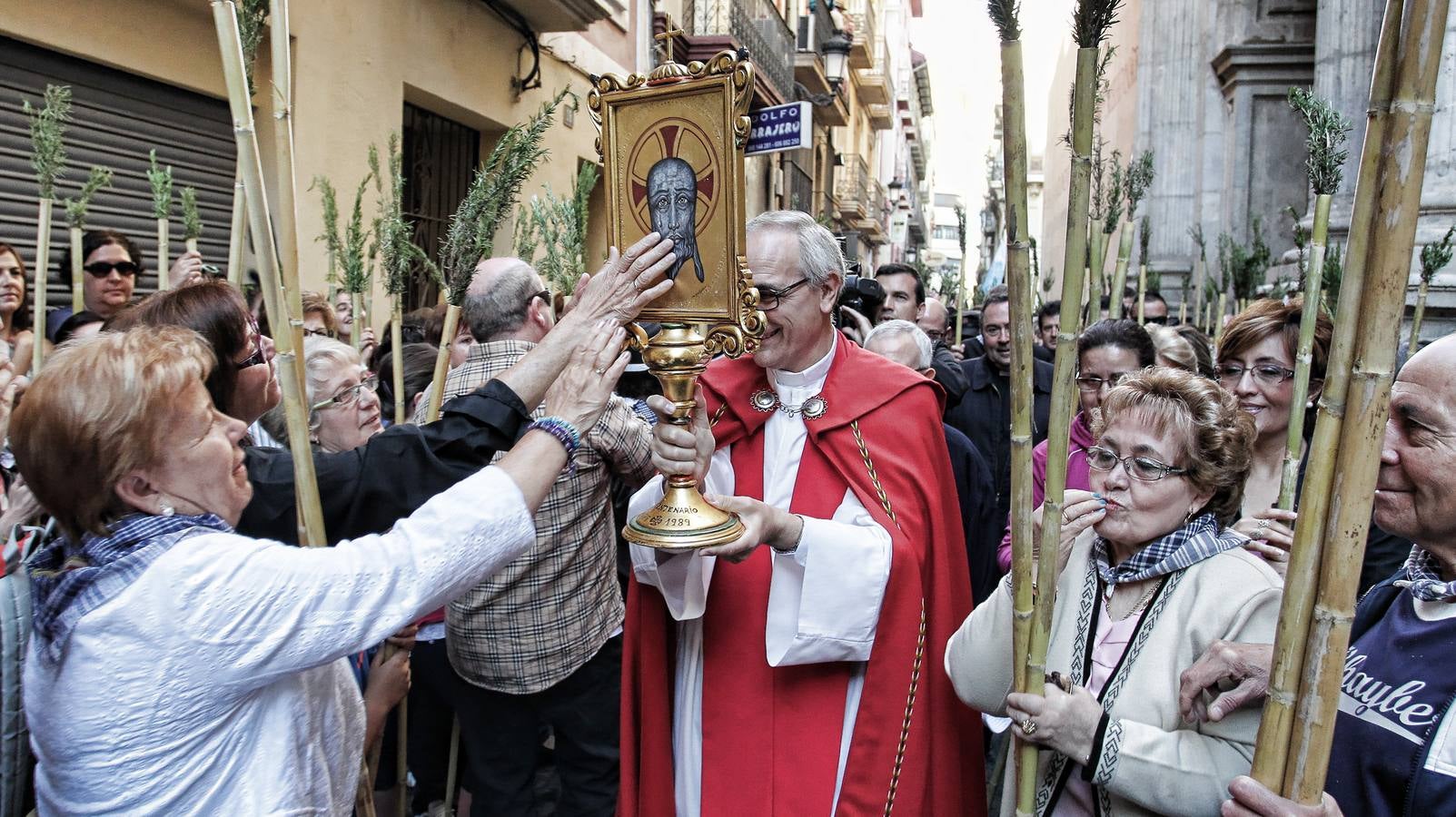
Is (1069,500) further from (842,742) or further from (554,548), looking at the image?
(554,548)

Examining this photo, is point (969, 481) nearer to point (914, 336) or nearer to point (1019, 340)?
point (914, 336)

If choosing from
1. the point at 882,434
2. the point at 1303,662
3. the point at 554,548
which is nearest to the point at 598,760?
the point at 554,548

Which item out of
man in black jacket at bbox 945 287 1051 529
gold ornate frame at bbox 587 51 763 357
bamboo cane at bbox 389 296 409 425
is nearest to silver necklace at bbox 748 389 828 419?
gold ornate frame at bbox 587 51 763 357

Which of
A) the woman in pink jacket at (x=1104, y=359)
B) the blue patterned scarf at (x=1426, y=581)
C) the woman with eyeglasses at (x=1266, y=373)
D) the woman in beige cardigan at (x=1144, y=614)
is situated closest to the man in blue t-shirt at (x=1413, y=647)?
the blue patterned scarf at (x=1426, y=581)

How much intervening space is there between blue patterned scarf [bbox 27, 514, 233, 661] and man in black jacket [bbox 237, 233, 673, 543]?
570 millimetres

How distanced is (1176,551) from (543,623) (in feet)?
5.92

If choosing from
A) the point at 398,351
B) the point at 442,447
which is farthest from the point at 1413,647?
the point at 398,351

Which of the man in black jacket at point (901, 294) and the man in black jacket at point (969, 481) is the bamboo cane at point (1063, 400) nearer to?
the man in black jacket at point (969, 481)

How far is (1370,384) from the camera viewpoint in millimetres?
1078

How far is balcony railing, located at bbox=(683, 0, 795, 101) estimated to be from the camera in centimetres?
A: 1405

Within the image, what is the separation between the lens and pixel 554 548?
3.02 m

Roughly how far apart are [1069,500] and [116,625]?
1525 millimetres

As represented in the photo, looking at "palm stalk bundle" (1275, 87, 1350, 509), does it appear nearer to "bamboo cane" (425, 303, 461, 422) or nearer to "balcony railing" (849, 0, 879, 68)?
"bamboo cane" (425, 303, 461, 422)

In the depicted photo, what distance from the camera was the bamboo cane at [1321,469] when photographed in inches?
42.1
